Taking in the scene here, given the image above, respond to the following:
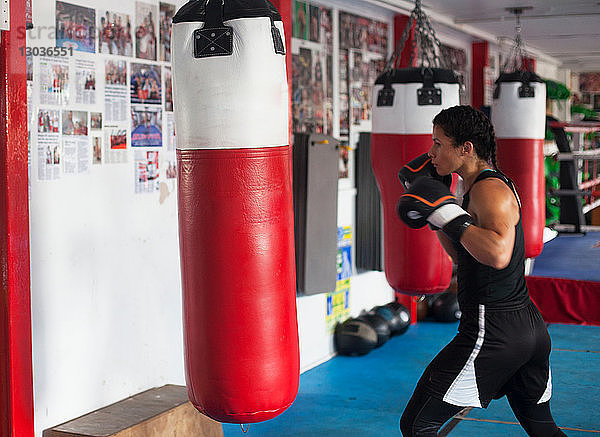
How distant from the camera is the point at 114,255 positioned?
396 cm

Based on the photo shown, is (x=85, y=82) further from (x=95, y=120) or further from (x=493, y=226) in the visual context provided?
(x=493, y=226)

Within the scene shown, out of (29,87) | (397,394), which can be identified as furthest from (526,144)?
(29,87)

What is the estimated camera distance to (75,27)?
3.65 m

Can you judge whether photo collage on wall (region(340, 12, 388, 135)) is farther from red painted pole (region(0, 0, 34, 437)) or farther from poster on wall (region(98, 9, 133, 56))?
red painted pole (region(0, 0, 34, 437))

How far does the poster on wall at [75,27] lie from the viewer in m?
3.57

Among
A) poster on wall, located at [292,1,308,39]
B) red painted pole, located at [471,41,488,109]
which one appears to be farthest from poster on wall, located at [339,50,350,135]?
red painted pole, located at [471,41,488,109]

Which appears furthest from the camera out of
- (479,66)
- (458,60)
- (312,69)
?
(479,66)

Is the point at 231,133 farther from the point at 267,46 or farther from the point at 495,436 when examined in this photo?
the point at 495,436

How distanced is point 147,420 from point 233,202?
1.51m

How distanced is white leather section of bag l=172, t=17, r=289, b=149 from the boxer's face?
744 millimetres

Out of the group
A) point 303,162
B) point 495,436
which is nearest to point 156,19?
point 303,162

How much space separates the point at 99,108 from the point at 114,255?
2.36ft

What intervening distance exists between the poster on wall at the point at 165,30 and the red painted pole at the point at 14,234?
106cm

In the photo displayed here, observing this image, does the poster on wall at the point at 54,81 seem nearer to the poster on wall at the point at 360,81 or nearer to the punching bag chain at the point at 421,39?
the punching bag chain at the point at 421,39
